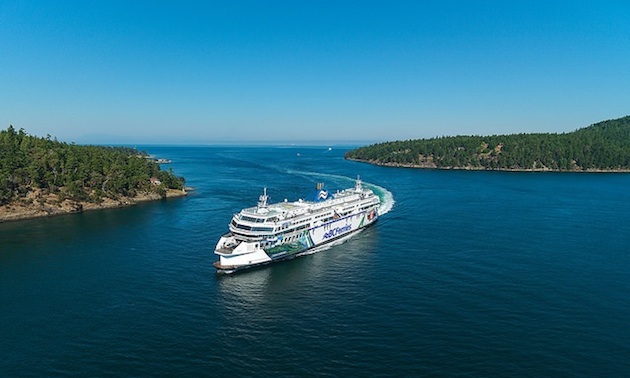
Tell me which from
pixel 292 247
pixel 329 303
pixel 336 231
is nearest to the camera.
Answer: pixel 329 303

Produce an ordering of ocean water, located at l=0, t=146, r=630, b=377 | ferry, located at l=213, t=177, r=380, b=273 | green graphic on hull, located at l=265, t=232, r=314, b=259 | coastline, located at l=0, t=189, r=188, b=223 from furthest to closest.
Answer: coastline, located at l=0, t=189, r=188, b=223 → green graphic on hull, located at l=265, t=232, r=314, b=259 → ferry, located at l=213, t=177, r=380, b=273 → ocean water, located at l=0, t=146, r=630, b=377

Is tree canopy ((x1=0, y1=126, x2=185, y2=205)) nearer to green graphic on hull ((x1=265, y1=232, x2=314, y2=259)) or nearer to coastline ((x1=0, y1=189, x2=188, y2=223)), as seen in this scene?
coastline ((x1=0, y1=189, x2=188, y2=223))

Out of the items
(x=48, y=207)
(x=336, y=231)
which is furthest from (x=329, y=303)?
(x=48, y=207)

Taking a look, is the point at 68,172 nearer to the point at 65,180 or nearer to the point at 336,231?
the point at 65,180

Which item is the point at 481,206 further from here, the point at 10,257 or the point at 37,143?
the point at 37,143

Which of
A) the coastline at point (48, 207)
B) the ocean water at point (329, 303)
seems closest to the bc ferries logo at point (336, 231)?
the ocean water at point (329, 303)

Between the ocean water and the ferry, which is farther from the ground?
the ferry

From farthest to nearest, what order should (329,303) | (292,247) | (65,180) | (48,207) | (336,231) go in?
(65,180), (48,207), (336,231), (292,247), (329,303)

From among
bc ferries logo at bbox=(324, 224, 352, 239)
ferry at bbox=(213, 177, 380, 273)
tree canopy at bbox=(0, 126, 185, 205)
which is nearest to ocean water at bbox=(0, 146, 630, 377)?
ferry at bbox=(213, 177, 380, 273)
